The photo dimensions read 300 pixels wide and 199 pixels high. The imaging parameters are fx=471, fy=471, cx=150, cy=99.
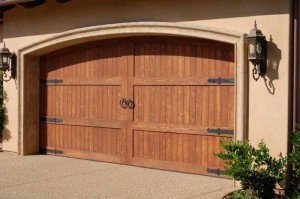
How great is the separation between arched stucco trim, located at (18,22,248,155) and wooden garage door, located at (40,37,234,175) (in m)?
0.22

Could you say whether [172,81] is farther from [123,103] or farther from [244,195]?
[244,195]

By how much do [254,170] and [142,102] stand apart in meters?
3.06

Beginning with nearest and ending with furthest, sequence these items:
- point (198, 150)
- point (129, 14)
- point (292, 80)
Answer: point (292, 80)
point (198, 150)
point (129, 14)

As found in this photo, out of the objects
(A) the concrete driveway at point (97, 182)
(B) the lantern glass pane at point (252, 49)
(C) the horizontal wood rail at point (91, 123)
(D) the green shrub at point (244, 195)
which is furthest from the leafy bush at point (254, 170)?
(C) the horizontal wood rail at point (91, 123)

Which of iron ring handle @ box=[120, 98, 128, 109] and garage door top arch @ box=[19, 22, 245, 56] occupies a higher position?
garage door top arch @ box=[19, 22, 245, 56]

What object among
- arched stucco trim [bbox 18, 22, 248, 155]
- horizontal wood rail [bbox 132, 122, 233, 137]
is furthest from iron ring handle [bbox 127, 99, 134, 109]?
arched stucco trim [bbox 18, 22, 248, 155]

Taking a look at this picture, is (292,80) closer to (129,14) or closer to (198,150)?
(198,150)

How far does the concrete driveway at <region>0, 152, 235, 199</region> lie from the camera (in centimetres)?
640

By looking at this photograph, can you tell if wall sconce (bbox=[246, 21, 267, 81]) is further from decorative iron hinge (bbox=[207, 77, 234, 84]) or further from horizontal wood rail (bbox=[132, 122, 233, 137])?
horizontal wood rail (bbox=[132, 122, 233, 137])

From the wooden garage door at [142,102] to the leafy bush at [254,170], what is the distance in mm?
1494

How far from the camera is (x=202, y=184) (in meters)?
6.98

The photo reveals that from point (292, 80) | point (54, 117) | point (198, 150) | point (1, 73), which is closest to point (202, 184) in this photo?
point (198, 150)

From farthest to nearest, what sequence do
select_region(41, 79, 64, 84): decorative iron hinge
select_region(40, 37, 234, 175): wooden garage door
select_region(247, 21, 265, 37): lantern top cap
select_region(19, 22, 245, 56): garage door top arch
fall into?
select_region(41, 79, 64, 84): decorative iron hinge → select_region(40, 37, 234, 175): wooden garage door → select_region(19, 22, 245, 56): garage door top arch → select_region(247, 21, 265, 37): lantern top cap

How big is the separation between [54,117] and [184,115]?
319 centimetres
